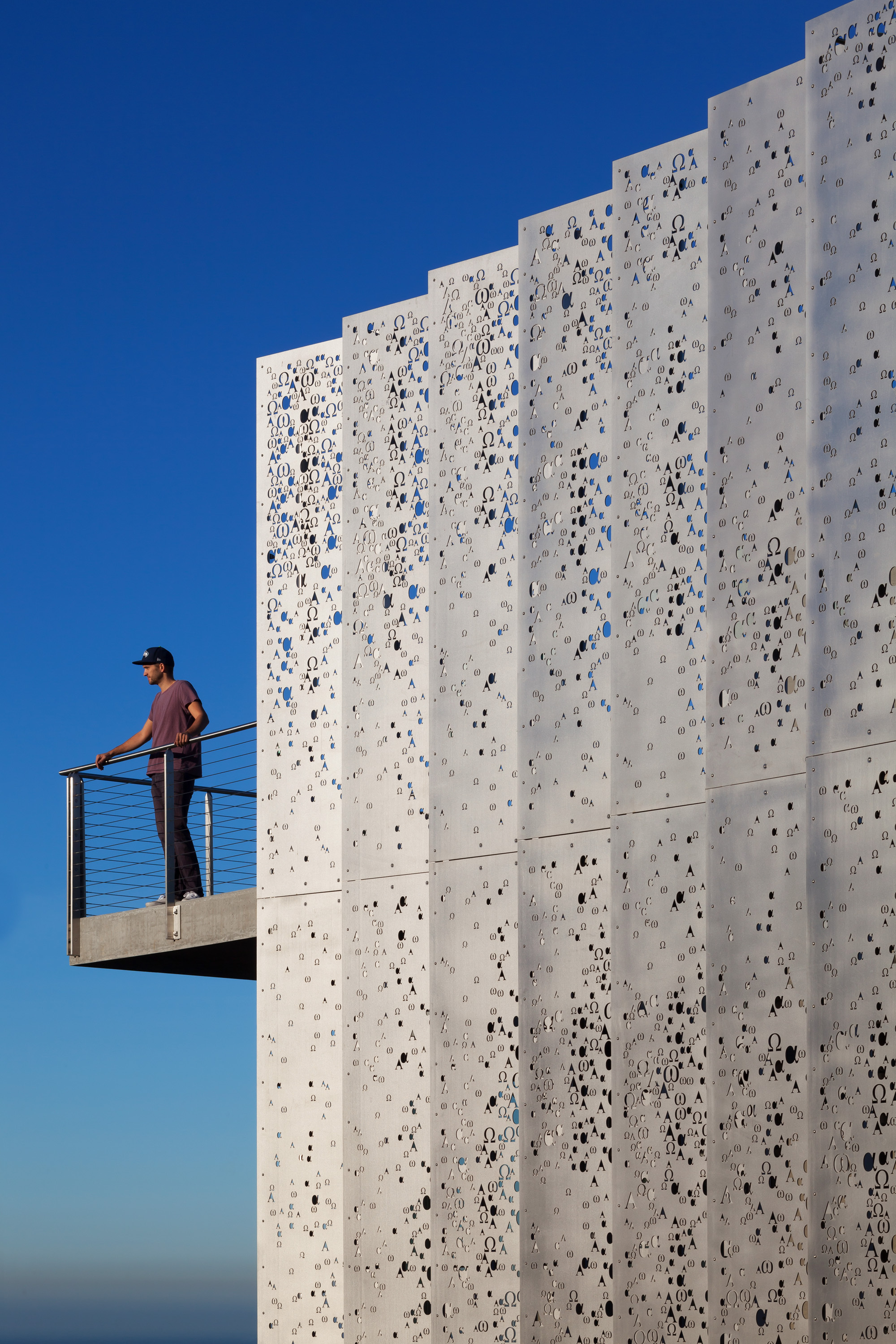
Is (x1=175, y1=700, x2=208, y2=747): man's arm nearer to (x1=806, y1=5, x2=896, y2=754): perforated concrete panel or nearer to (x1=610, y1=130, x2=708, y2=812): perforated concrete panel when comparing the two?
(x1=610, y1=130, x2=708, y2=812): perforated concrete panel

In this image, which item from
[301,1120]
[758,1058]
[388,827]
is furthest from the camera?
[301,1120]

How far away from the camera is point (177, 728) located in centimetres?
1240

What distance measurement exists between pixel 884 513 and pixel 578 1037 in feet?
10.3

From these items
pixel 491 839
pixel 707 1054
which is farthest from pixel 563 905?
pixel 707 1054

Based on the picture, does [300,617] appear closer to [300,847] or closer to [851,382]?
[300,847]

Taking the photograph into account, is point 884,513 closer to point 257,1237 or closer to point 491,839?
point 491,839

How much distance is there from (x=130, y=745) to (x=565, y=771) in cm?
418

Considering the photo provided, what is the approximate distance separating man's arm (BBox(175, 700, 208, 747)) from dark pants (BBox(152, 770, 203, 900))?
0.27 meters

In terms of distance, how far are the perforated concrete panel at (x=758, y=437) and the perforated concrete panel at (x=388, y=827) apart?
221cm

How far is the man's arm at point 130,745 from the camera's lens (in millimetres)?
12641

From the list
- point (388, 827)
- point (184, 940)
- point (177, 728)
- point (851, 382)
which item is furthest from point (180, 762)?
point (851, 382)

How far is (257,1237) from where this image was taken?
1125cm

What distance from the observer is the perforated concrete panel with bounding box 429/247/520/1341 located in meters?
9.76

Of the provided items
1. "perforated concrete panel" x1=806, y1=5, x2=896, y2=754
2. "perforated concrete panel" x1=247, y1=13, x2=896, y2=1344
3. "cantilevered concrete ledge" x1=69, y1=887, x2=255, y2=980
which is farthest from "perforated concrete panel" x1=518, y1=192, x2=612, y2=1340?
"cantilevered concrete ledge" x1=69, y1=887, x2=255, y2=980
